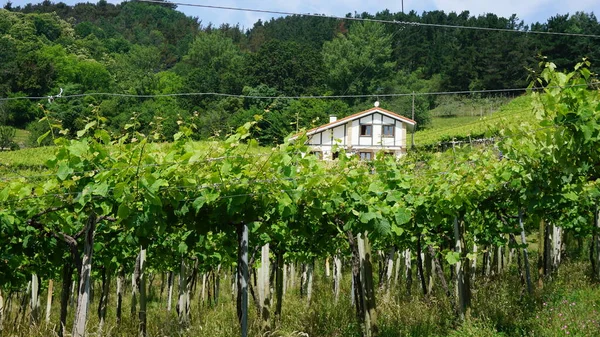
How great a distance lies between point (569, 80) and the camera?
5.79 m

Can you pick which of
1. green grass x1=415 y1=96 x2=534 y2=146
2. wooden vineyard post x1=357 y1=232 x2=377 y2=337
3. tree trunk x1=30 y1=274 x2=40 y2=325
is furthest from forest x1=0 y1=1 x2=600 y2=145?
wooden vineyard post x1=357 y1=232 x2=377 y2=337

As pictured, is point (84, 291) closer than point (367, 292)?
Yes

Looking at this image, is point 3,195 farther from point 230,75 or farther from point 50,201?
point 230,75

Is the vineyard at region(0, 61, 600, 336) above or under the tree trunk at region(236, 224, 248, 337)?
above

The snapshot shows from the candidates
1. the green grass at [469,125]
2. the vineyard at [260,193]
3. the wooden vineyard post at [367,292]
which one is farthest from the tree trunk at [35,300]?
the green grass at [469,125]

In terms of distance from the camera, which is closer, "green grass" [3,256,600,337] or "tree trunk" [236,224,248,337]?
"tree trunk" [236,224,248,337]

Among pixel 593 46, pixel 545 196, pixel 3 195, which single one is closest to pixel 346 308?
pixel 545 196

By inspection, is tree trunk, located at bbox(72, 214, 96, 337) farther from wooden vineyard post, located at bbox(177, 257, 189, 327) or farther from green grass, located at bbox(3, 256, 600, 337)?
wooden vineyard post, located at bbox(177, 257, 189, 327)

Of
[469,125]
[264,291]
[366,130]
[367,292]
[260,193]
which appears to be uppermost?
[469,125]

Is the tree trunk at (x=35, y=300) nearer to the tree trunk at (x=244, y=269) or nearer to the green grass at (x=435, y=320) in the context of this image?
the green grass at (x=435, y=320)

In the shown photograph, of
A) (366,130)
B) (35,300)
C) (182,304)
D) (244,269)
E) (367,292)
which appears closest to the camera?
(244,269)

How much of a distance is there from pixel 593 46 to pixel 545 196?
46.8m

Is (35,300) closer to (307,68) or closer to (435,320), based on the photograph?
(435,320)

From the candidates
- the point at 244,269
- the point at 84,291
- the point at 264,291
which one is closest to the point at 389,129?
the point at 264,291
